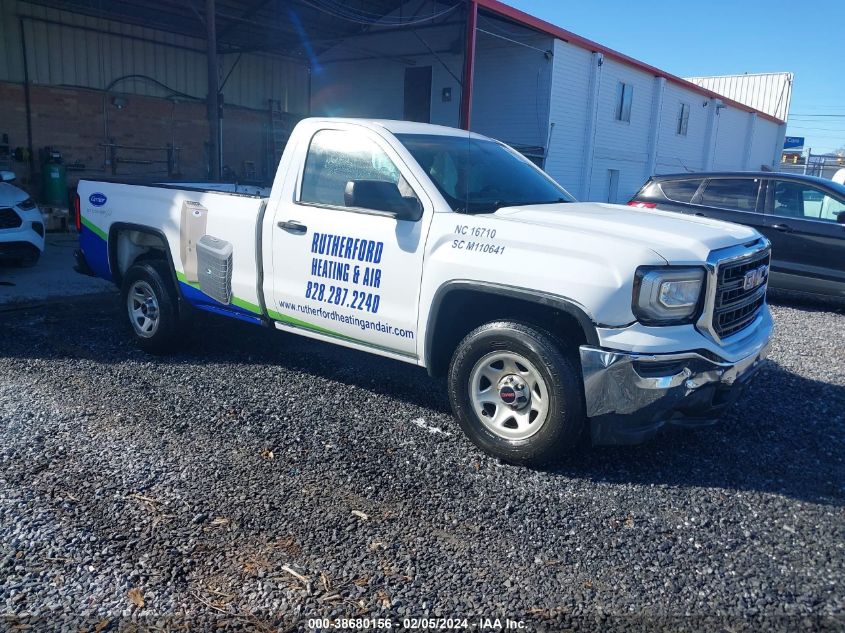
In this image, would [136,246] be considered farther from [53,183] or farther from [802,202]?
[53,183]

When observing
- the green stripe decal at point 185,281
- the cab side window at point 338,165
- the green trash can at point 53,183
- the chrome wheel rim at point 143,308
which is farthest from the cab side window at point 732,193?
the green trash can at point 53,183

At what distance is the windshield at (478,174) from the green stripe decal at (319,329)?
103 centimetres

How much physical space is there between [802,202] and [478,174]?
6.20m

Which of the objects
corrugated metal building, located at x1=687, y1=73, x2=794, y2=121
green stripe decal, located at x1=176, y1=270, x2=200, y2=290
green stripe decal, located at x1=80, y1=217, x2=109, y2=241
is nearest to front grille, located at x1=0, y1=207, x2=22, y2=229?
green stripe decal, located at x1=80, y1=217, x2=109, y2=241

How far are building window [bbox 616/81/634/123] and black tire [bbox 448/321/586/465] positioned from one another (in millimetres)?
19706

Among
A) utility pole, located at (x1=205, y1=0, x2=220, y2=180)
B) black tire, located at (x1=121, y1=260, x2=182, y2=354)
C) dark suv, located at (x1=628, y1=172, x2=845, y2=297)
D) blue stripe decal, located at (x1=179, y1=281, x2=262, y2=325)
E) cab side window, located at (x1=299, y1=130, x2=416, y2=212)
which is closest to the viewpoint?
cab side window, located at (x1=299, y1=130, x2=416, y2=212)

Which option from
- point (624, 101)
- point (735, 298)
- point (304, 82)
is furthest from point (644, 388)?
point (304, 82)

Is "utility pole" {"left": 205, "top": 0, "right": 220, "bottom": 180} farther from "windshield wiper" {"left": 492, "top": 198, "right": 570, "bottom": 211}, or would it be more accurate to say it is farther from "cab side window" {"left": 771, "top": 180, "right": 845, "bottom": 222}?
"windshield wiper" {"left": 492, "top": 198, "right": 570, "bottom": 211}

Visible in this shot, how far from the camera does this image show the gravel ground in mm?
2893

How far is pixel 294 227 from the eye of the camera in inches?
197

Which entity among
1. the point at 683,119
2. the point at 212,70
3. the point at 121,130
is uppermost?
the point at 683,119

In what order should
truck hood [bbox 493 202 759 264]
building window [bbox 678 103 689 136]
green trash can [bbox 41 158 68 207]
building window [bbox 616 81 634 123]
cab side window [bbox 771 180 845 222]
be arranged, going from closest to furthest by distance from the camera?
1. truck hood [bbox 493 202 759 264]
2. cab side window [bbox 771 180 845 222]
3. green trash can [bbox 41 158 68 207]
4. building window [bbox 616 81 634 123]
5. building window [bbox 678 103 689 136]

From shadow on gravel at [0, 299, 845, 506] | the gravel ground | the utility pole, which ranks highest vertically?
the utility pole

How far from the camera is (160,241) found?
6191 millimetres
